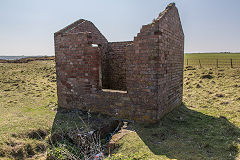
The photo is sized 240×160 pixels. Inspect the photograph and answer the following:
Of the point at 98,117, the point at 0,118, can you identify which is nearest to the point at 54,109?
the point at 0,118

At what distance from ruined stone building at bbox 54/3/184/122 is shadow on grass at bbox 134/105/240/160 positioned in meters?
0.52

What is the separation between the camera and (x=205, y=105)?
8.46 meters

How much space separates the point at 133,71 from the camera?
585cm

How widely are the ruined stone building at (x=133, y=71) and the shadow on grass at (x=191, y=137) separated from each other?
20.4 inches

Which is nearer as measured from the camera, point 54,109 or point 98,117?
point 98,117

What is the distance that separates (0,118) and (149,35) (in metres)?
6.24

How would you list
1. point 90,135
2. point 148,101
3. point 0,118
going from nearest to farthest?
1. point 90,135
2. point 148,101
3. point 0,118

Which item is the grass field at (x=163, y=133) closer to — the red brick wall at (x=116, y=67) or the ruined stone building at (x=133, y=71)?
the ruined stone building at (x=133, y=71)

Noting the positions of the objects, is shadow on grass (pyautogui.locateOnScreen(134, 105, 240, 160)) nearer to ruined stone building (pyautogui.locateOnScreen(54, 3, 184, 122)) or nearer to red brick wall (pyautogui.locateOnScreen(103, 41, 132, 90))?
ruined stone building (pyautogui.locateOnScreen(54, 3, 184, 122))

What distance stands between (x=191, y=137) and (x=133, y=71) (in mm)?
2689

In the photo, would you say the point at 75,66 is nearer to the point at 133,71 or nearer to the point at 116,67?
the point at 133,71

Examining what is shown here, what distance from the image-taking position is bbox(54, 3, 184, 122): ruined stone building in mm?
5500

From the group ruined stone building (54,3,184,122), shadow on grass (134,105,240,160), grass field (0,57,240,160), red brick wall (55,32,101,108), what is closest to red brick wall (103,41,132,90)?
ruined stone building (54,3,184,122)

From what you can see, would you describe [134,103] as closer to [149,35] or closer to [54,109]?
[149,35]
